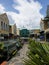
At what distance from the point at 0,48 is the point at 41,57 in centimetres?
996

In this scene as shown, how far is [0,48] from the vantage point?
14383 millimetres

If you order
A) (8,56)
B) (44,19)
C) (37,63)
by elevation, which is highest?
(44,19)

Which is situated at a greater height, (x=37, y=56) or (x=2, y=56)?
(x=37, y=56)

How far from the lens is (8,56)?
52.1 feet

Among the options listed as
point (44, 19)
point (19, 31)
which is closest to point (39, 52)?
point (44, 19)

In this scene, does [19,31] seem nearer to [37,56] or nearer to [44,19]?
[44,19]

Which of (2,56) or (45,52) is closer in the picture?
(45,52)

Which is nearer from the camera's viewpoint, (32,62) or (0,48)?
(32,62)

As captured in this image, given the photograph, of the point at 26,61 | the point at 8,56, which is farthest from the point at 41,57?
the point at 8,56

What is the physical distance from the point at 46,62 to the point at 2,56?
35.0 ft

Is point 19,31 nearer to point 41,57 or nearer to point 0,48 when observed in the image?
point 0,48

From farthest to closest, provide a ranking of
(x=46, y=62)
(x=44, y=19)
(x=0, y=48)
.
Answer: (x=44, y=19) → (x=0, y=48) → (x=46, y=62)

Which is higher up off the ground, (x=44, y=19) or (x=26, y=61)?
(x=44, y=19)

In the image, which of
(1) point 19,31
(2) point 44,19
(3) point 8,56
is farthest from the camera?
(1) point 19,31
